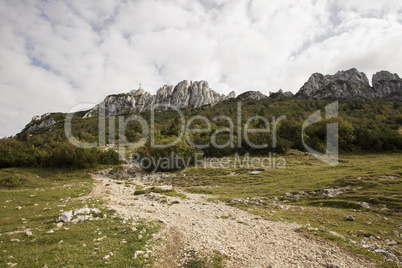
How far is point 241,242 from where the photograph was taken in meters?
9.49

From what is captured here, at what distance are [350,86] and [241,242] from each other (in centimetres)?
20108

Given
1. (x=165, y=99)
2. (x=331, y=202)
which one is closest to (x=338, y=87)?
(x=165, y=99)

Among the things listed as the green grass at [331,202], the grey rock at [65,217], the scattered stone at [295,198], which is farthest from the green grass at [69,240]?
the scattered stone at [295,198]

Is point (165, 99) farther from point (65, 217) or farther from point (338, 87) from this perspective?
point (65, 217)

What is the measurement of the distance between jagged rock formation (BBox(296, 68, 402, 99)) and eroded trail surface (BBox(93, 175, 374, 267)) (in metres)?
160

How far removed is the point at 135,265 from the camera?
7.34 metres

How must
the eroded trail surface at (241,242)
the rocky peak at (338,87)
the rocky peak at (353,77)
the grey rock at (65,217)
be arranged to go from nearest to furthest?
the eroded trail surface at (241,242) → the grey rock at (65,217) → the rocky peak at (338,87) → the rocky peak at (353,77)

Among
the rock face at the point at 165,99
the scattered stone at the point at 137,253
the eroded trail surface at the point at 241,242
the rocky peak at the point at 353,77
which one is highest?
the rocky peak at the point at 353,77

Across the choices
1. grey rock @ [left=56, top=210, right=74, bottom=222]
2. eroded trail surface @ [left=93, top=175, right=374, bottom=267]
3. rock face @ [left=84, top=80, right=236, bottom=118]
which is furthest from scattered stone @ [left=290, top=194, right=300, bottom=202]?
rock face @ [left=84, top=80, right=236, bottom=118]

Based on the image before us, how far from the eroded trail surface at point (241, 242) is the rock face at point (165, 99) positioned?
15901cm

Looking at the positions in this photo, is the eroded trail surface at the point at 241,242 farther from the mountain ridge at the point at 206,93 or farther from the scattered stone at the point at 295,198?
the mountain ridge at the point at 206,93

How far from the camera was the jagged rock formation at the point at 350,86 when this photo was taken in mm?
147375

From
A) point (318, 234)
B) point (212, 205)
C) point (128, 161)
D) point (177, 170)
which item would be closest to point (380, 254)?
point (318, 234)

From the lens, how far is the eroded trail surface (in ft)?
25.0
